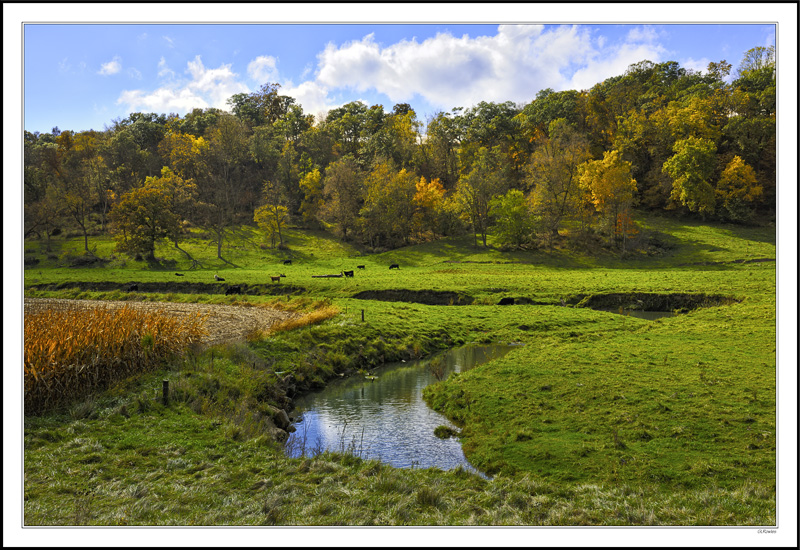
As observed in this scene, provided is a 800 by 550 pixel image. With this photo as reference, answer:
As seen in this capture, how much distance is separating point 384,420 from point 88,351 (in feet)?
29.8

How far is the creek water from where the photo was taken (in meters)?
12.8

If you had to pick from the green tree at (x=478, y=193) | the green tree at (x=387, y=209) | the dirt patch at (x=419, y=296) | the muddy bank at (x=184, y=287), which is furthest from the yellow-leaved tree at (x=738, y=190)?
the muddy bank at (x=184, y=287)

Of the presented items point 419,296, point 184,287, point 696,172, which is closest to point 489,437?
point 419,296

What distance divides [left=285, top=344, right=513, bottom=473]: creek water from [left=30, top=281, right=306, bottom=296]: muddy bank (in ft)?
69.6

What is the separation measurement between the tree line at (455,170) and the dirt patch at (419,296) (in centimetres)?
3543

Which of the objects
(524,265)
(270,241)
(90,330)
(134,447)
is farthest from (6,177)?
(270,241)

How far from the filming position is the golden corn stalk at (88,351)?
12.4 meters

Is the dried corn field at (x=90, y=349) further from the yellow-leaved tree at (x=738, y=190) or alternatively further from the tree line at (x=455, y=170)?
the yellow-leaved tree at (x=738, y=190)

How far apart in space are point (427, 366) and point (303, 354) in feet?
19.4

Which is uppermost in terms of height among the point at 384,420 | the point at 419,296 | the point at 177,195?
the point at 177,195

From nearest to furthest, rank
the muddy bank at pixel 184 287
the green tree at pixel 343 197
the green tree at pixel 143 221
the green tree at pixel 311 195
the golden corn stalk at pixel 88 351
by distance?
the golden corn stalk at pixel 88 351 → the muddy bank at pixel 184 287 → the green tree at pixel 143 221 → the green tree at pixel 343 197 → the green tree at pixel 311 195

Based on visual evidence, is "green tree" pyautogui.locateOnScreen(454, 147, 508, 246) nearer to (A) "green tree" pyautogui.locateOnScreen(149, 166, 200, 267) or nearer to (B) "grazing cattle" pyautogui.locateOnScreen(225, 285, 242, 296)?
(A) "green tree" pyautogui.locateOnScreen(149, 166, 200, 267)

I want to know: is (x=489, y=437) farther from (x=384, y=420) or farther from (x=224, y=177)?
(x=224, y=177)

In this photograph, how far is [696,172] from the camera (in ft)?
249
